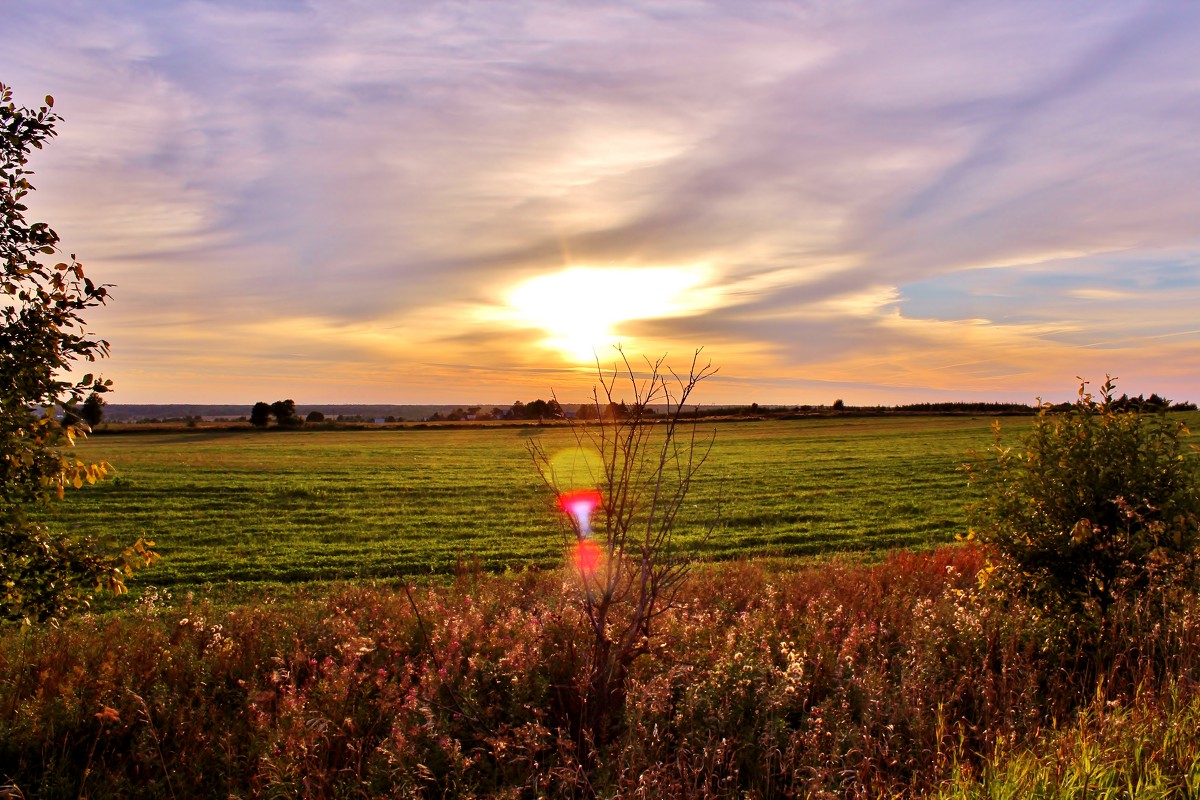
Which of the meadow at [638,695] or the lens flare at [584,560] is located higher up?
the lens flare at [584,560]

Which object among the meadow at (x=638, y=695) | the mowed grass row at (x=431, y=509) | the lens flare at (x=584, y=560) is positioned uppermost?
→ the lens flare at (x=584, y=560)

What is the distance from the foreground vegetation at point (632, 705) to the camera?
451 cm

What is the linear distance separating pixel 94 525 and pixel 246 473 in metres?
14.2

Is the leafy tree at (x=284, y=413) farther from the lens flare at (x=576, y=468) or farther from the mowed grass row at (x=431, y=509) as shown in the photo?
the lens flare at (x=576, y=468)

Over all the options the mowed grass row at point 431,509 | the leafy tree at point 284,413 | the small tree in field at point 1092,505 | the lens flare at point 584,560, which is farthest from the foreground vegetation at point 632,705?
the leafy tree at point 284,413

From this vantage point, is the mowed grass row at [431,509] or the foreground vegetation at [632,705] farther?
the mowed grass row at [431,509]

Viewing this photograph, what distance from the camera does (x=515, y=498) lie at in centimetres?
2694

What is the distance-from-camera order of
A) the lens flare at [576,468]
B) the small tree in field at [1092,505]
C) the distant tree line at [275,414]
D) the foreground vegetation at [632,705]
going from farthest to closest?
the distant tree line at [275,414], the lens flare at [576,468], the small tree in field at [1092,505], the foreground vegetation at [632,705]

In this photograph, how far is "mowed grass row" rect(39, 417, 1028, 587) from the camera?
55.0 feet

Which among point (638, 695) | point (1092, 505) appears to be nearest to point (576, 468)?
point (1092, 505)

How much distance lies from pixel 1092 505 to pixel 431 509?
2015cm

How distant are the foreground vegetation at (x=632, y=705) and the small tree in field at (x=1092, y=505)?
462 mm

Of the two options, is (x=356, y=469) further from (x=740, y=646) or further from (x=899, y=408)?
(x=899, y=408)

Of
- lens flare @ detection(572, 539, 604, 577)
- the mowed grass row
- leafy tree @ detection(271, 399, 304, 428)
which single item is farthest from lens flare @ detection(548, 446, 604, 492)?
leafy tree @ detection(271, 399, 304, 428)
